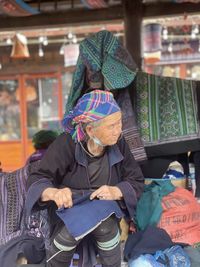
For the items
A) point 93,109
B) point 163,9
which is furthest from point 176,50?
point 93,109

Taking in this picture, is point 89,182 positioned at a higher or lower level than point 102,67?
lower

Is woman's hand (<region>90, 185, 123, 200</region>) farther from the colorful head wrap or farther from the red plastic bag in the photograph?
the red plastic bag

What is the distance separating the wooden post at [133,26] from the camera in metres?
4.31

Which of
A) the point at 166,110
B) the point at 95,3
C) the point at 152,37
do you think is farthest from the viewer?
the point at 152,37

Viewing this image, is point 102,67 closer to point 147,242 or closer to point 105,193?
point 105,193

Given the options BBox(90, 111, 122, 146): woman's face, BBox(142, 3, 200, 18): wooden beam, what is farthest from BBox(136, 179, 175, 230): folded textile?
BBox(142, 3, 200, 18): wooden beam

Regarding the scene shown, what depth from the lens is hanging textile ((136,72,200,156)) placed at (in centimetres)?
304

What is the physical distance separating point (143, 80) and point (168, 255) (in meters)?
1.33

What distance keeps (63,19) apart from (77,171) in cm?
272

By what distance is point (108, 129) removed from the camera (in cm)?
212

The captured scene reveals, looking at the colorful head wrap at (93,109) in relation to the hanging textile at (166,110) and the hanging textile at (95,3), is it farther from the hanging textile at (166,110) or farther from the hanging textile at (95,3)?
the hanging textile at (95,3)

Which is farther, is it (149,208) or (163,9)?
(163,9)

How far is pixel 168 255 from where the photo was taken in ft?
7.72

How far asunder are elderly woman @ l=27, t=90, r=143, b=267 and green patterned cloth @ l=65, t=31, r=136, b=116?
60 cm
